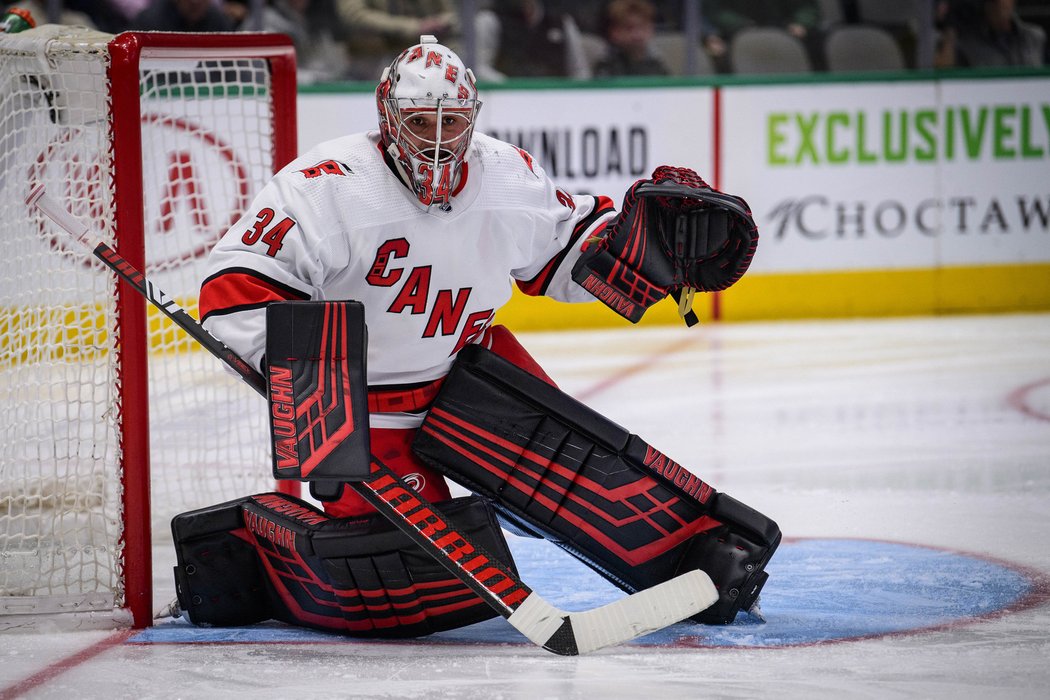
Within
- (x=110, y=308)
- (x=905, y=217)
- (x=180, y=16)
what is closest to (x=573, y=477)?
(x=110, y=308)

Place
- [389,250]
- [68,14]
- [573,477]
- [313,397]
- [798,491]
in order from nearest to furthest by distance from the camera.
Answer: [313,397], [389,250], [573,477], [798,491], [68,14]

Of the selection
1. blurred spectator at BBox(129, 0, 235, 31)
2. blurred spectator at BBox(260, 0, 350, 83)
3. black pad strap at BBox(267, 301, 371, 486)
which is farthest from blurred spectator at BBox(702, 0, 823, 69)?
black pad strap at BBox(267, 301, 371, 486)

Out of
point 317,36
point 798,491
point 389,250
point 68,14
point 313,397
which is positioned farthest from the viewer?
point 317,36

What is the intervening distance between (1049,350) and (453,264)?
11.9ft

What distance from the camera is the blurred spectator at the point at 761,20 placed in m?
6.38

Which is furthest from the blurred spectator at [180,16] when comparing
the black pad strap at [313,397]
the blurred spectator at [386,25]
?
the black pad strap at [313,397]

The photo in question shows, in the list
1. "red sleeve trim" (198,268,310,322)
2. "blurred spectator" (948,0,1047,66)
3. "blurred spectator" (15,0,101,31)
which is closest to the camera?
"red sleeve trim" (198,268,310,322)

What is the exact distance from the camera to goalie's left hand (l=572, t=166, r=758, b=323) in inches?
106

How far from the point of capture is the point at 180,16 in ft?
18.6

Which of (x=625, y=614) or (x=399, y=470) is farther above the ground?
(x=399, y=470)

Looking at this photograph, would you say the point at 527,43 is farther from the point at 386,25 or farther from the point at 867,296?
the point at 867,296

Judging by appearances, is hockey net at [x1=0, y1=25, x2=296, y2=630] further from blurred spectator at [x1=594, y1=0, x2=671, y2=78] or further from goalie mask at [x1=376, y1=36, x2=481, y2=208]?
blurred spectator at [x1=594, y1=0, x2=671, y2=78]

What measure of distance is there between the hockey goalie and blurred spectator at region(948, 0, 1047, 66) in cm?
421

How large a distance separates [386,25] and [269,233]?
13.1 ft
